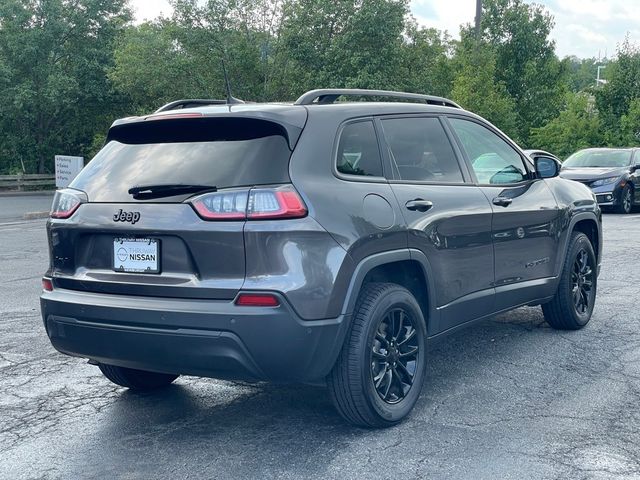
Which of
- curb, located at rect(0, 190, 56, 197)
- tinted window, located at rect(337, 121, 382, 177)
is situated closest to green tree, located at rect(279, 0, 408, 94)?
curb, located at rect(0, 190, 56, 197)

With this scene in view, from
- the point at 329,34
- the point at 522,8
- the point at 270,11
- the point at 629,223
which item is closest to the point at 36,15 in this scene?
the point at 270,11

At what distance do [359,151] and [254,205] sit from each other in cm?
86

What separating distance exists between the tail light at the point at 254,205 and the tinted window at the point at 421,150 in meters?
0.97

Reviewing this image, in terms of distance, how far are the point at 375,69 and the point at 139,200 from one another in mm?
32666

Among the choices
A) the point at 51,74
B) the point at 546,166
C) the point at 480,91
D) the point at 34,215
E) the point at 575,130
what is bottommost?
the point at 34,215

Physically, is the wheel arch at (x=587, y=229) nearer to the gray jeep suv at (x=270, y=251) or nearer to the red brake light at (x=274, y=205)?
the gray jeep suv at (x=270, y=251)

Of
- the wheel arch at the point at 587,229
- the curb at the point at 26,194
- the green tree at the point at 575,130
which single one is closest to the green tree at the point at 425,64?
the green tree at the point at 575,130

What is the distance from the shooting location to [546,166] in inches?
246

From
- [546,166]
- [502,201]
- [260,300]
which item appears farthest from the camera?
[546,166]

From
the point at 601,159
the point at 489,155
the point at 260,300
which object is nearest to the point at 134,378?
the point at 260,300

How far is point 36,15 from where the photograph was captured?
38.6 meters

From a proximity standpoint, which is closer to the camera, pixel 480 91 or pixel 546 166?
pixel 546 166

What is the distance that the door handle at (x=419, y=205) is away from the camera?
15.1 feet

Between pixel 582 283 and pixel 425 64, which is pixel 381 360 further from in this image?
pixel 425 64
